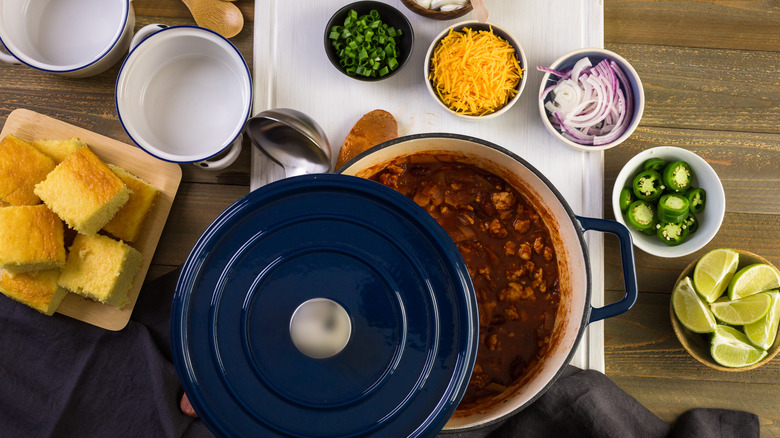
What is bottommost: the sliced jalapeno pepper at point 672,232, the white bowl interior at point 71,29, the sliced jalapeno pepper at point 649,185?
the sliced jalapeno pepper at point 672,232

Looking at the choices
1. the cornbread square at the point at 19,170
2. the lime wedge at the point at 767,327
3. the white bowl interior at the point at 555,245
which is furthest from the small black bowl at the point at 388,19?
the lime wedge at the point at 767,327

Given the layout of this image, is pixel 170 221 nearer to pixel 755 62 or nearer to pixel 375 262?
pixel 375 262

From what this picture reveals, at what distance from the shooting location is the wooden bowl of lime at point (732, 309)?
174 cm

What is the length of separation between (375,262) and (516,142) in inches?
34.1

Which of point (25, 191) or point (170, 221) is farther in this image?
point (170, 221)

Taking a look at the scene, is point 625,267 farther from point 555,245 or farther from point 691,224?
point 691,224

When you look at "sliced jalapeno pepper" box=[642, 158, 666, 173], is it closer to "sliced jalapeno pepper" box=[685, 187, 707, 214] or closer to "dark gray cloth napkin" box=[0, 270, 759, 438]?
"sliced jalapeno pepper" box=[685, 187, 707, 214]

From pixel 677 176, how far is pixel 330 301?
1320 mm

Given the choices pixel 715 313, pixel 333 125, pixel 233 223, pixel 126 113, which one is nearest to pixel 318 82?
pixel 333 125

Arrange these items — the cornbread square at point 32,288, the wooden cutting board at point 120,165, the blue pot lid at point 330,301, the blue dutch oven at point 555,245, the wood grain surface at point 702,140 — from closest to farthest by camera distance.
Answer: the blue pot lid at point 330,301, the blue dutch oven at point 555,245, the cornbread square at point 32,288, the wooden cutting board at point 120,165, the wood grain surface at point 702,140

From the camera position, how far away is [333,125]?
5.91ft

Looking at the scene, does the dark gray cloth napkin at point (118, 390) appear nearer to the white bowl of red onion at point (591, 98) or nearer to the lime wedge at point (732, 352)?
the lime wedge at point (732, 352)

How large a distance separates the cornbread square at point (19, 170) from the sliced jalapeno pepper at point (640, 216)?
1.99m

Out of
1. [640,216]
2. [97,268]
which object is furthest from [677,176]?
[97,268]
